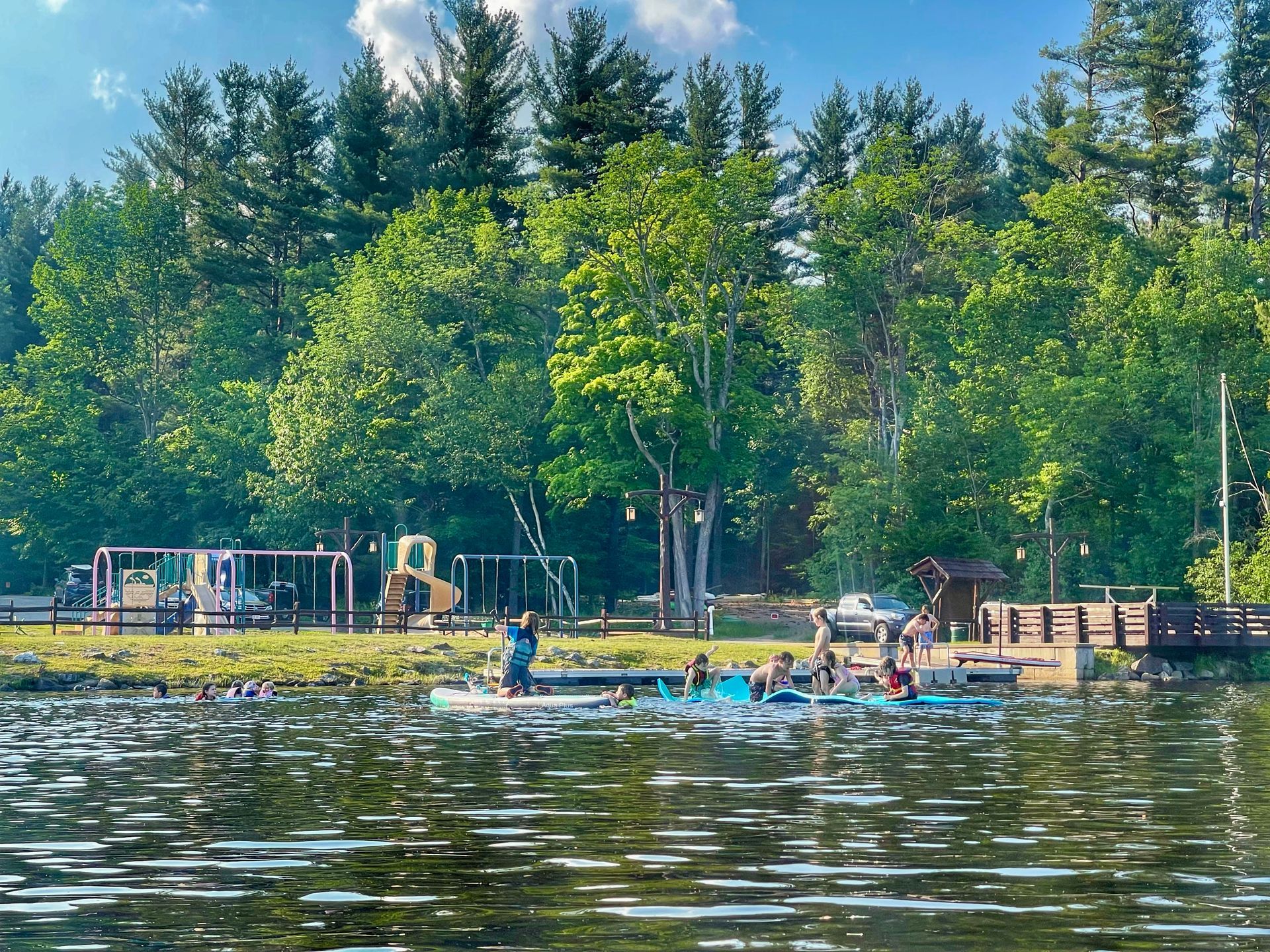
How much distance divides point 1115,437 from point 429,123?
125ft

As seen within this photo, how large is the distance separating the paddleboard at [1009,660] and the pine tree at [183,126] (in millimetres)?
56447

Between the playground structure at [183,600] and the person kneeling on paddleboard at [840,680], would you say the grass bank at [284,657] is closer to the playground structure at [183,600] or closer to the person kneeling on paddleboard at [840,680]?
the playground structure at [183,600]

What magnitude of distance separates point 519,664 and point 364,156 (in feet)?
175

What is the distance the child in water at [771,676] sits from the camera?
3269 centimetres

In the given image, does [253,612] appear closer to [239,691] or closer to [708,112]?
[239,691]

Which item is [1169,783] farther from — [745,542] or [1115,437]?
[745,542]

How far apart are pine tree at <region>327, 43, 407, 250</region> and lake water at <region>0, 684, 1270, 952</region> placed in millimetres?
54426

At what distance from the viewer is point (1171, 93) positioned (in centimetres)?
7100

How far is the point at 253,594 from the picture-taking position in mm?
69000

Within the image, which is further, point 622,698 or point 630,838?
point 622,698

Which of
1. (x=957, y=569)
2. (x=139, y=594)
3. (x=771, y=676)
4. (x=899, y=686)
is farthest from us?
(x=957, y=569)

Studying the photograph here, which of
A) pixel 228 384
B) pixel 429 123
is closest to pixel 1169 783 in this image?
pixel 228 384

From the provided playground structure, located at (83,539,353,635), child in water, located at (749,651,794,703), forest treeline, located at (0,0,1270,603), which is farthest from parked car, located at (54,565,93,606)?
child in water, located at (749,651,794,703)

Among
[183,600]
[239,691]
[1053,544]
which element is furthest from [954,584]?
[239,691]
